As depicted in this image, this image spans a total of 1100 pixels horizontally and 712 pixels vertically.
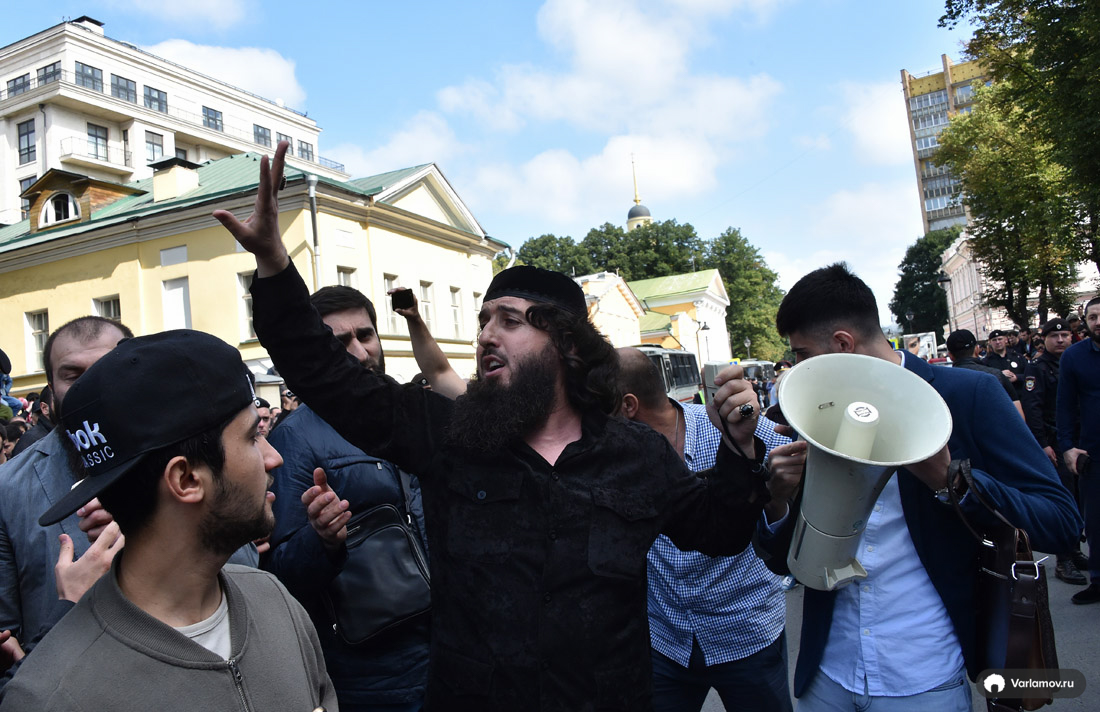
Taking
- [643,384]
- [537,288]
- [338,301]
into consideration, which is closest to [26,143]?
[338,301]

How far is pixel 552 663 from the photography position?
6.45 ft

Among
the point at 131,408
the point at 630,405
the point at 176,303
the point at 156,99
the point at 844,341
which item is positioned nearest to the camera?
the point at 131,408

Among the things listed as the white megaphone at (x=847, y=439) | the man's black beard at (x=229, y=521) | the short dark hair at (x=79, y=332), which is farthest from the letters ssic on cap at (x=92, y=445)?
the white megaphone at (x=847, y=439)

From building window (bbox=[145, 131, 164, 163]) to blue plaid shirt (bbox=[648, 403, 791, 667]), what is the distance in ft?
178

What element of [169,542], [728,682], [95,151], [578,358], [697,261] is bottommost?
[728,682]

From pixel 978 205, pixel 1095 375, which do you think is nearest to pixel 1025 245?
pixel 978 205

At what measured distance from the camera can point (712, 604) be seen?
2.95 metres

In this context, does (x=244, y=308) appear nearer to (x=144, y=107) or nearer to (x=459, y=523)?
(x=459, y=523)

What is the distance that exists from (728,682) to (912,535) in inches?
39.6

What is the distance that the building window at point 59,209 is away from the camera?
26.8 m

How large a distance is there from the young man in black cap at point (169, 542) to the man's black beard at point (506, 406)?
0.63 metres

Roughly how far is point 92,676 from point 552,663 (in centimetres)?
107

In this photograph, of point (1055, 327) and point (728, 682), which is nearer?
point (728, 682)

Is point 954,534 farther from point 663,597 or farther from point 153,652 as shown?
point 153,652
